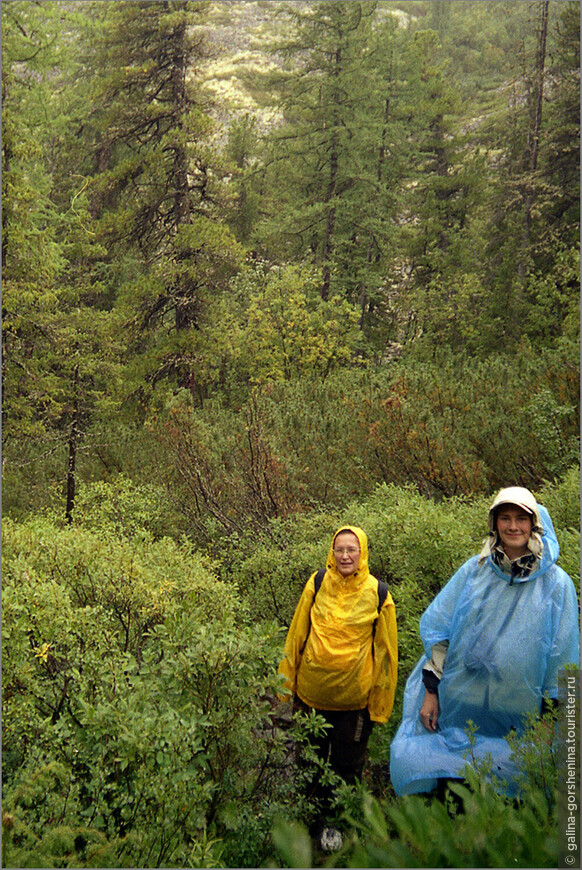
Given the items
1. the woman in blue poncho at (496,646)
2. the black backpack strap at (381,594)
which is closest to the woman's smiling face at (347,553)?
the black backpack strap at (381,594)

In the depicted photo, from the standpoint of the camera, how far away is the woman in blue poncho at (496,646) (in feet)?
9.04

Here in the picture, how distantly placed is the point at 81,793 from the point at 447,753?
1689 mm

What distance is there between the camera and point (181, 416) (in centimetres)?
1152

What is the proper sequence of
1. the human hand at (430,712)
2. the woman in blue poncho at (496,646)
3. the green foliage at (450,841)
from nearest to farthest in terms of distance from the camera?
the green foliage at (450,841), the woman in blue poncho at (496,646), the human hand at (430,712)

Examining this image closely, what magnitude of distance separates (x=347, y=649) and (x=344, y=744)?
1.98 feet

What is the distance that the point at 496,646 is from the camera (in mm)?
2822

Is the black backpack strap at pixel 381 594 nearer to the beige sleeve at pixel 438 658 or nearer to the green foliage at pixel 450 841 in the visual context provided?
the beige sleeve at pixel 438 658

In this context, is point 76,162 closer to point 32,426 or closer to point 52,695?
point 32,426

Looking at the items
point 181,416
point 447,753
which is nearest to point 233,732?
point 447,753

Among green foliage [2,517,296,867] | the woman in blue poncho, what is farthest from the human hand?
green foliage [2,517,296,867]

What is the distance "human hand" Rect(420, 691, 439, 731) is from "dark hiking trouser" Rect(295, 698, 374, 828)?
0.62m

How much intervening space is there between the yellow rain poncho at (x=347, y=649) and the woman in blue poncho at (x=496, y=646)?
1.53ft

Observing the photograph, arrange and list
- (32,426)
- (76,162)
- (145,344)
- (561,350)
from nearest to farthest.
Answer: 1. (561,350)
2. (32,426)
3. (145,344)
4. (76,162)

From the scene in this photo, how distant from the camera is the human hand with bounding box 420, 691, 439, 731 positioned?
299 cm
